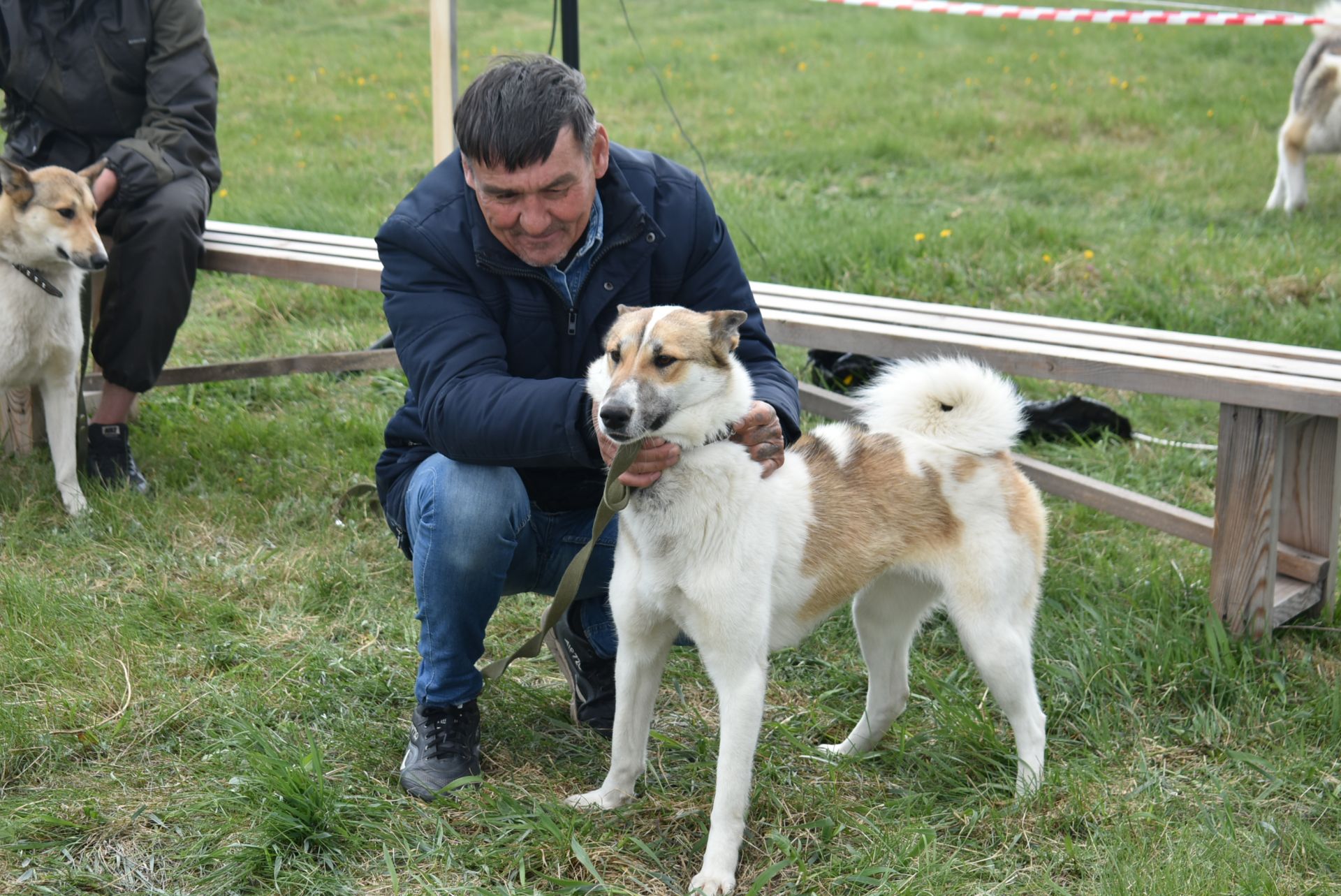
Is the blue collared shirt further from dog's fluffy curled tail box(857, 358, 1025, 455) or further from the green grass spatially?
the green grass

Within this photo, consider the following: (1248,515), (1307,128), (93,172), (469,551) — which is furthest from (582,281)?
(1307,128)

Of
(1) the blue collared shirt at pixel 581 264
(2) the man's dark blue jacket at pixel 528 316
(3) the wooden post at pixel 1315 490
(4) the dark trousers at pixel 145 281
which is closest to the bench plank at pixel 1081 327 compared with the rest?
(3) the wooden post at pixel 1315 490

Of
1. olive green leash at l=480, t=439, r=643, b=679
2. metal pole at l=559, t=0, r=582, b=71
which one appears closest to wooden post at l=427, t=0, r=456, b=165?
metal pole at l=559, t=0, r=582, b=71

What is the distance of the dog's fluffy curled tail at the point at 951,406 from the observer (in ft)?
8.36

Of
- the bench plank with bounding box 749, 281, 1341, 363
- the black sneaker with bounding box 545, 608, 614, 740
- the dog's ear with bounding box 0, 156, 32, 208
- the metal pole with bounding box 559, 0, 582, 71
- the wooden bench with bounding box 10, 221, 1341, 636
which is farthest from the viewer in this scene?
the metal pole with bounding box 559, 0, 582, 71

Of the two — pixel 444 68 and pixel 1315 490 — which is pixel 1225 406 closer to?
pixel 1315 490

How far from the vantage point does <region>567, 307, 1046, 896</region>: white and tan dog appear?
2246mm

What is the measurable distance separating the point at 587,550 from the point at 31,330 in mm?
2551

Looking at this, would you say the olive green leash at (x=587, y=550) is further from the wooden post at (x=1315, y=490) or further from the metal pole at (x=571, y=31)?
the metal pole at (x=571, y=31)

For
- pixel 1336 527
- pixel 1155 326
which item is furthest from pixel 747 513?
pixel 1155 326

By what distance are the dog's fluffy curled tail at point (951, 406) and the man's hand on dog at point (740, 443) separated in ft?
1.09

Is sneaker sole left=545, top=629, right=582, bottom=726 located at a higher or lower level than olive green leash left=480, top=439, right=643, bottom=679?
lower

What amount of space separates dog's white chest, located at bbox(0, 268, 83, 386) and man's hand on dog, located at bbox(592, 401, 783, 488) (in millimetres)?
2560

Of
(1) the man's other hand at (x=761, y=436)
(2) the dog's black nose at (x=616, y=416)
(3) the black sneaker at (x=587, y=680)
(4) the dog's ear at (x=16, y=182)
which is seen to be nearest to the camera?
(2) the dog's black nose at (x=616, y=416)
